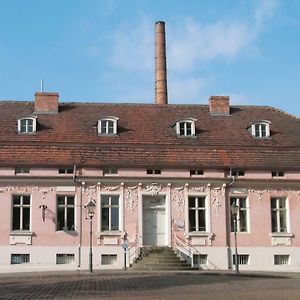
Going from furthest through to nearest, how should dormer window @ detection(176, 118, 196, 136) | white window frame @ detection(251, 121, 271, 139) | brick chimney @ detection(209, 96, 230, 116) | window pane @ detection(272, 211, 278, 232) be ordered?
brick chimney @ detection(209, 96, 230, 116) < white window frame @ detection(251, 121, 271, 139) < dormer window @ detection(176, 118, 196, 136) < window pane @ detection(272, 211, 278, 232)

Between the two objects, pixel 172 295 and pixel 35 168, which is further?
pixel 35 168

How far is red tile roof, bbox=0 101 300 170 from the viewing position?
34062mm

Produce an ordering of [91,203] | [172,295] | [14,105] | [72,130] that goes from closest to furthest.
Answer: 1. [172,295]
2. [91,203]
3. [72,130]
4. [14,105]

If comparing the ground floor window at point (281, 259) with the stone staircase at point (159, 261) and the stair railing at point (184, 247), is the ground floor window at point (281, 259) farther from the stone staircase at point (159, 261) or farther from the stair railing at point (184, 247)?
the stone staircase at point (159, 261)

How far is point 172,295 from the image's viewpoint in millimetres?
17750

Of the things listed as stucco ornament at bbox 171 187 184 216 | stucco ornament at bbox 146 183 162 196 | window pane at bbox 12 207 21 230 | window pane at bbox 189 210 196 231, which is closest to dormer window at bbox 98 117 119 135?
stucco ornament at bbox 146 183 162 196

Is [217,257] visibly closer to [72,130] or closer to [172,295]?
[72,130]

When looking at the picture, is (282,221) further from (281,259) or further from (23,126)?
(23,126)

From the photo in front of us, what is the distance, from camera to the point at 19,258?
32969 mm

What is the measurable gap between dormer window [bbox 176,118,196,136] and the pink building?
0.35 m

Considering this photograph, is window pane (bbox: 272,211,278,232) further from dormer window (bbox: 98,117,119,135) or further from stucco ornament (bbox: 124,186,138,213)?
dormer window (bbox: 98,117,119,135)

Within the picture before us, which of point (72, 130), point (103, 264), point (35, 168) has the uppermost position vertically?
point (72, 130)

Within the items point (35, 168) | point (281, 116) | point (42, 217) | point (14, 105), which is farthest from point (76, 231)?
point (281, 116)

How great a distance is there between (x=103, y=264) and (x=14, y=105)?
39.0 ft
